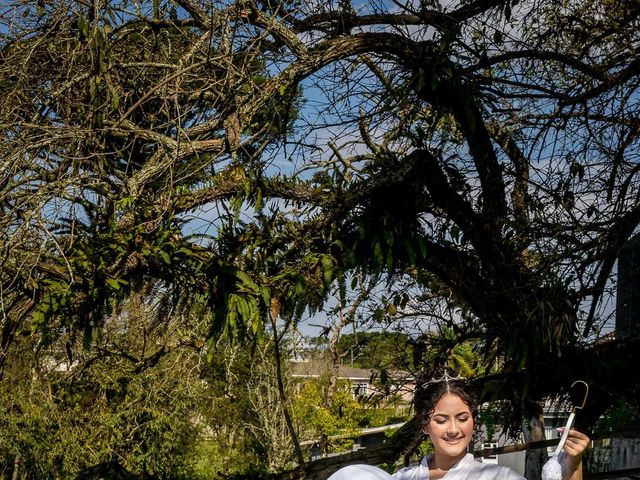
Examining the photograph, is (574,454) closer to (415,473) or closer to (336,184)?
(415,473)

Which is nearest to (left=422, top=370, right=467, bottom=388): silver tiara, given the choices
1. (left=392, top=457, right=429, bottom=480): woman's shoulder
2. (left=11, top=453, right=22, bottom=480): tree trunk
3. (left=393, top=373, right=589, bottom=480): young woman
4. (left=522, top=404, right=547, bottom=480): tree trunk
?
(left=393, top=373, right=589, bottom=480): young woman

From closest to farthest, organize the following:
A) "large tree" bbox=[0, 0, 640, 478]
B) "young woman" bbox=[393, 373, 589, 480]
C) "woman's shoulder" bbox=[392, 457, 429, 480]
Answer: "young woman" bbox=[393, 373, 589, 480]
"woman's shoulder" bbox=[392, 457, 429, 480]
"large tree" bbox=[0, 0, 640, 478]

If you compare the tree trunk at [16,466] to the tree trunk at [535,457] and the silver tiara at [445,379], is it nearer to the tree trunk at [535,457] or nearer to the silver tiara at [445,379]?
the tree trunk at [535,457]

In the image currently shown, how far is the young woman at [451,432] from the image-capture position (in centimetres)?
263

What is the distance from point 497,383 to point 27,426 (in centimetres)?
877

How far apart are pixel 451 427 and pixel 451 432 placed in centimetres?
2

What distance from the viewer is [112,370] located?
12.3 m

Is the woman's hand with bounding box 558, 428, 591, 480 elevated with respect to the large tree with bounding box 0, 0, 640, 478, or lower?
lower

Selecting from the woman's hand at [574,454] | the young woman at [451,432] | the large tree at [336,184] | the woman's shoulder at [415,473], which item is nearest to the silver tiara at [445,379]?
the young woman at [451,432]

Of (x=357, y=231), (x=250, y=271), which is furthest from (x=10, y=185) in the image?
(x=357, y=231)

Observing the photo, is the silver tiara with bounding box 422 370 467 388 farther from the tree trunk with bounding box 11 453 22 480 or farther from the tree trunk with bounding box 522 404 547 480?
the tree trunk with bounding box 11 453 22 480

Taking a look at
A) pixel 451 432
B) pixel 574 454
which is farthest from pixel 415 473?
pixel 574 454

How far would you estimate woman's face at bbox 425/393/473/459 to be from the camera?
105 inches

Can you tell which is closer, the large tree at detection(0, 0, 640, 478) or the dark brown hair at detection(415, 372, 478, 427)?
the dark brown hair at detection(415, 372, 478, 427)
